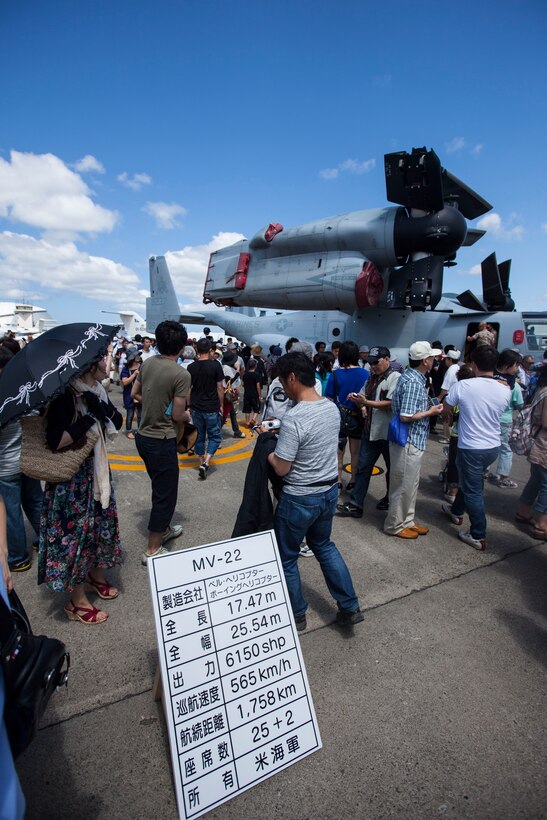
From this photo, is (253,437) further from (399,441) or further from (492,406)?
(492,406)

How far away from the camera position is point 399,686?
2.33m

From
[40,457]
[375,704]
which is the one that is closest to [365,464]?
[375,704]

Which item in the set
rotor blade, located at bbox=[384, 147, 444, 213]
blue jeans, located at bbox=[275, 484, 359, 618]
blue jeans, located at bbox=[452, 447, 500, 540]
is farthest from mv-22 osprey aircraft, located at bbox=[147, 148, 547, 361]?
blue jeans, located at bbox=[275, 484, 359, 618]

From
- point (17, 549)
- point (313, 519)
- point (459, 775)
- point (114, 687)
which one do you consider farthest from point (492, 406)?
point (17, 549)

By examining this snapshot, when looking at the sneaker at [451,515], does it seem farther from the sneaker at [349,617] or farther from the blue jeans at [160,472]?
the blue jeans at [160,472]

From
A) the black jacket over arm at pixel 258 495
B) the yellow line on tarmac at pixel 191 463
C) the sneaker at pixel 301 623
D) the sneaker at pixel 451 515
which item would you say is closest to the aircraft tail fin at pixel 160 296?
the yellow line on tarmac at pixel 191 463

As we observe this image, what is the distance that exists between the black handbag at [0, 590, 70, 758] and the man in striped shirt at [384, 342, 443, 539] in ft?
11.2

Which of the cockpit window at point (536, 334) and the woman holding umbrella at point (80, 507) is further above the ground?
the cockpit window at point (536, 334)

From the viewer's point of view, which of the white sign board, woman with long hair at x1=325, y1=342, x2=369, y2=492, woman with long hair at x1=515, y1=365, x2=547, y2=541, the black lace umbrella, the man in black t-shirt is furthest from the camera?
the man in black t-shirt

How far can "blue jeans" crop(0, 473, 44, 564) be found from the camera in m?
3.21

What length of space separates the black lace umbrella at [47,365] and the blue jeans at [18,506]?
150cm

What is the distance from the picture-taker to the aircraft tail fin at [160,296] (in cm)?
1959

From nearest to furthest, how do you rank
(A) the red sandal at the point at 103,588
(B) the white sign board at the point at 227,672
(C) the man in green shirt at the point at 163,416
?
1. (B) the white sign board at the point at 227,672
2. (A) the red sandal at the point at 103,588
3. (C) the man in green shirt at the point at 163,416

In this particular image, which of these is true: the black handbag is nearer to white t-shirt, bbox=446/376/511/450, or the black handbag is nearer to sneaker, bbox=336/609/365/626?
sneaker, bbox=336/609/365/626
